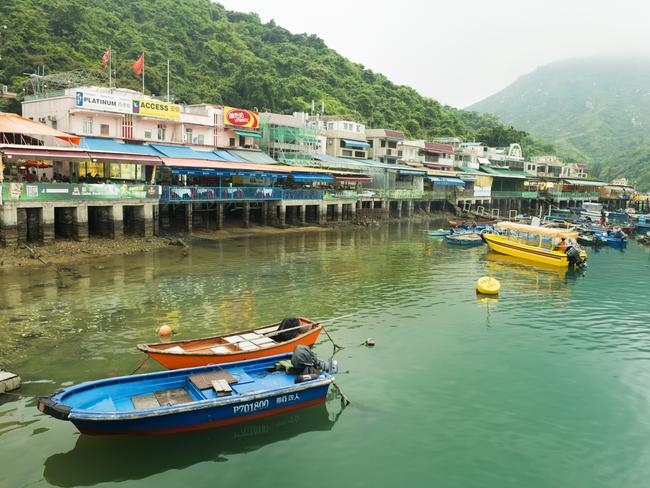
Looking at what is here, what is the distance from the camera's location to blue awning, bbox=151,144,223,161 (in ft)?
146

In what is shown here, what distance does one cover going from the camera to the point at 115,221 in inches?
1481

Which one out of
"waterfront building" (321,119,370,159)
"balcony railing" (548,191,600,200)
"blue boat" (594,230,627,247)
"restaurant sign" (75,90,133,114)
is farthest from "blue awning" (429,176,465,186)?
"restaurant sign" (75,90,133,114)

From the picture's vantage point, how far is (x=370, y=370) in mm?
17328

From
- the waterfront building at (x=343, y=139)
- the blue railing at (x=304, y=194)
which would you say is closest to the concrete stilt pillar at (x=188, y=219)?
the blue railing at (x=304, y=194)

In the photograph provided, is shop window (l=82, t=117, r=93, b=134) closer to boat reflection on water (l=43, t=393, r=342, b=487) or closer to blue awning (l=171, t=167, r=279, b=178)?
blue awning (l=171, t=167, r=279, b=178)

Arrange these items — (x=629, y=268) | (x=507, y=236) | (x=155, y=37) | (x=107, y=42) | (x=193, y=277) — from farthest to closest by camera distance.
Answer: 1. (x=155, y=37)
2. (x=107, y=42)
3. (x=507, y=236)
4. (x=629, y=268)
5. (x=193, y=277)

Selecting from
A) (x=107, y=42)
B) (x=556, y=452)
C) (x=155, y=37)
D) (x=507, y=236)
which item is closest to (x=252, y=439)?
(x=556, y=452)

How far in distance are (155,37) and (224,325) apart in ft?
280

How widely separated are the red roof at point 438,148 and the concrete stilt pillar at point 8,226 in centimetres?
6497

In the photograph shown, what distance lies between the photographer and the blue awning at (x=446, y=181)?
77669 millimetres

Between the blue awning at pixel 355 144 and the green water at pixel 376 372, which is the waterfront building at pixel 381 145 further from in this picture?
the green water at pixel 376 372

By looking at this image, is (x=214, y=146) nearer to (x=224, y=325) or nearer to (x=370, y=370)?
(x=224, y=325)

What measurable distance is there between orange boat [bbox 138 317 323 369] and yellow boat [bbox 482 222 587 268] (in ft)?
90.4

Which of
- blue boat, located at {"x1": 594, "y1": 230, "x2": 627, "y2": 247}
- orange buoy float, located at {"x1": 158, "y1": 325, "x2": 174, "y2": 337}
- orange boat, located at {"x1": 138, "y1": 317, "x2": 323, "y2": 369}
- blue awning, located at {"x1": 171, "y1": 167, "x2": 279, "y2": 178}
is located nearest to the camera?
orange boat, located at {"x1": 138, "y1": 317, "x2": 323, "y2": 369}
